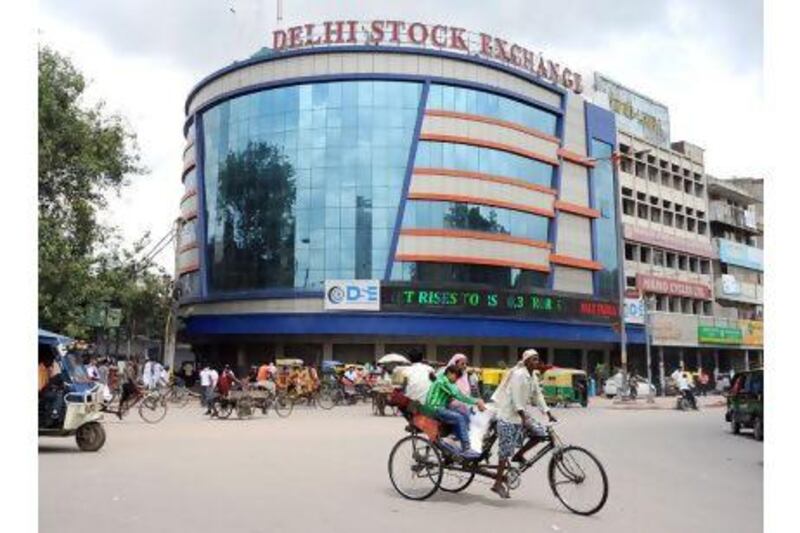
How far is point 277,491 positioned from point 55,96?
16.5 meters

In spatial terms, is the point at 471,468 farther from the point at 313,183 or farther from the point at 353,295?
the point at 313,183

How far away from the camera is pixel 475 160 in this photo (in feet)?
133

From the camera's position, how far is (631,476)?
32.7 feet

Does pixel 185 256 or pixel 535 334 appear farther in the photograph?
pixel 185 256

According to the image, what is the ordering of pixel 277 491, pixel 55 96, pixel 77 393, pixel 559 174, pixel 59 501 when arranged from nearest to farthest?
pixel 59 501
pixel 277 491
pixel 77 393
pixel 55 96
pixel 559 174

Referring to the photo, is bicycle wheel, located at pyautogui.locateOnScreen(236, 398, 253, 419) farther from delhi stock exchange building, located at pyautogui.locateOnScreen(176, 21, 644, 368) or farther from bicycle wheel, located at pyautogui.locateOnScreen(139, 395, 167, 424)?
delhi stock exchange building, located at pyautogui.locateOnScreen(176, 21, 644, 368)

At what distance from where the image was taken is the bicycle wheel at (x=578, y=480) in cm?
719

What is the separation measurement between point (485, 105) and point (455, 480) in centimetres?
3545

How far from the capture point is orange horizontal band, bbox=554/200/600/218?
44.7 metres

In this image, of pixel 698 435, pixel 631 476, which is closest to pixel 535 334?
pixel 698 435

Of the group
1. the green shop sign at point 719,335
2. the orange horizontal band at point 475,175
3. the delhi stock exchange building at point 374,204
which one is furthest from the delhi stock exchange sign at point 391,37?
the green shop sign at point 719,335

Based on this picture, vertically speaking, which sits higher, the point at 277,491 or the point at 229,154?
the point at 229,154

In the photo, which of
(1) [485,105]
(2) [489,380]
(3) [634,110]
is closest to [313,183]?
(1) [485,105]

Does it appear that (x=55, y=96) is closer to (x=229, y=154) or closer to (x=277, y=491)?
(x=277, y=491)
